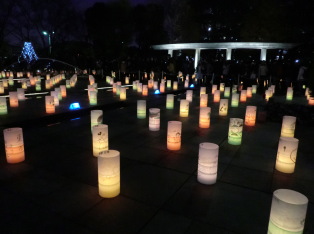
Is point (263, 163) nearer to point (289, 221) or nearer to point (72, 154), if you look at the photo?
point (289, 221)

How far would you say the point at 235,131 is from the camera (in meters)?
5.65

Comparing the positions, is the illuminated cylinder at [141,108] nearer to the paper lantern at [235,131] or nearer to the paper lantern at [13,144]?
the paper lantern at [235,131]

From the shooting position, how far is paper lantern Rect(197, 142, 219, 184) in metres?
3.75

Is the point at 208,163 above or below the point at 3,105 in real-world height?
below

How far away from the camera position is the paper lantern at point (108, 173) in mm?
3357

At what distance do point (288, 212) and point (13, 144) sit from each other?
4.14 meters

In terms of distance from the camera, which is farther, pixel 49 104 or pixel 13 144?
pixel 49 104

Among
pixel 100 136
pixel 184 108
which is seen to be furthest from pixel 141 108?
pixel 100 136

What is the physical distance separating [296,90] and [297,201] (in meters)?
14.2

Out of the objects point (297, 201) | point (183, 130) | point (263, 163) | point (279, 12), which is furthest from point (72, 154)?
point (279, 12)

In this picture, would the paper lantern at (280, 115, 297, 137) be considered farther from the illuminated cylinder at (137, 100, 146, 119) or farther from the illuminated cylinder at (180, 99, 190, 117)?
the illuminated cylinder at (137, 100, 146, 119)

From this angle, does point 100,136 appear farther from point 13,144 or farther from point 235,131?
point 235,131

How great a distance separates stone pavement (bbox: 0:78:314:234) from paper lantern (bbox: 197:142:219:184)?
0.38 feet

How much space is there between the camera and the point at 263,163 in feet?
15.6
